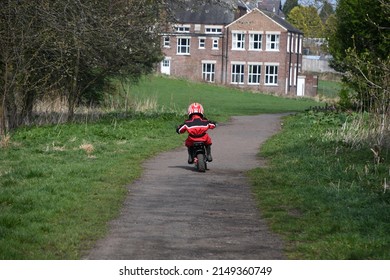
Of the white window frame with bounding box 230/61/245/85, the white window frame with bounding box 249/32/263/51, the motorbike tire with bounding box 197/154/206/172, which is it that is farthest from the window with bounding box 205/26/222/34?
the motorbike tire with bounding box 197/154/206/172

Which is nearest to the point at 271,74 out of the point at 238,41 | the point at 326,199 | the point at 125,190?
the point at 238,41

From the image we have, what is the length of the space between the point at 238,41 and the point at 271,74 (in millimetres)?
4695

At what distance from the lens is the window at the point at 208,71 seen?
9881 centimetres

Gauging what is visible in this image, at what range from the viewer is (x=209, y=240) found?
1092 centimetres

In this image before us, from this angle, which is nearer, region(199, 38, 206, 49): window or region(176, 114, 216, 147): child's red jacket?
region(176, 114, 216, 147): child's red jacket

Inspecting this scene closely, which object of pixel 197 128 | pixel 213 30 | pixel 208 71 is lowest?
pixel 197 128

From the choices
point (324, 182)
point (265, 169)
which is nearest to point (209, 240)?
point (324, 182)

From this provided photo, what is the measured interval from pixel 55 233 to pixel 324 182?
5951 mm

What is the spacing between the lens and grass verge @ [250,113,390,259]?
10.5 meters

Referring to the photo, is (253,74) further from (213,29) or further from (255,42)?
(213,29)


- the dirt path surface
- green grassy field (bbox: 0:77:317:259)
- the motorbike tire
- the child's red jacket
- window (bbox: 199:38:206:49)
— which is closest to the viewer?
the dirt path surface

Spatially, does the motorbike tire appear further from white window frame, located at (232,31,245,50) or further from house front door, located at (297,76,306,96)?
white window frame, located at (232,31,245,50)

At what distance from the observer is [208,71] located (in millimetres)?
99562

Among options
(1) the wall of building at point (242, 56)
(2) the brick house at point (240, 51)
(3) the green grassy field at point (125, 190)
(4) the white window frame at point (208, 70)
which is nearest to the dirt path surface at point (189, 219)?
(3) the green grassy field at point (125, 190)
